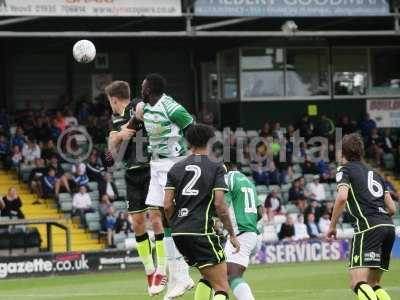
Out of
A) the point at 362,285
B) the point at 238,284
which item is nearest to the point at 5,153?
the point at 238,284

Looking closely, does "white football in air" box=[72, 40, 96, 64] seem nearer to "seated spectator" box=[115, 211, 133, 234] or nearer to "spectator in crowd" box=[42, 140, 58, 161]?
"seated spectator" box=[115, 211, 133, 234]

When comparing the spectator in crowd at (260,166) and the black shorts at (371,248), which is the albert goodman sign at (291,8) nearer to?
the spectator in crowd at (260,166)

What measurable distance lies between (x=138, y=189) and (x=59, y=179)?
14.3 meters

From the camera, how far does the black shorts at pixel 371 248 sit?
11.0 meters

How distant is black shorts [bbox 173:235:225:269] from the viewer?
1041 cm

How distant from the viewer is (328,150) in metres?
31.5

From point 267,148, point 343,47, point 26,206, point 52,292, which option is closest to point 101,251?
point 26,206

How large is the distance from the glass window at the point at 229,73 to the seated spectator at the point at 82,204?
25.8 ft

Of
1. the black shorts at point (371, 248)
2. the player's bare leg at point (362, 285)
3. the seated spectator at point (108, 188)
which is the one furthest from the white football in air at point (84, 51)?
the seated spectator at point (108, 188)

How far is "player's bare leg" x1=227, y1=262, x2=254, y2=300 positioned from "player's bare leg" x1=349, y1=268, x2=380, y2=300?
1.13 m

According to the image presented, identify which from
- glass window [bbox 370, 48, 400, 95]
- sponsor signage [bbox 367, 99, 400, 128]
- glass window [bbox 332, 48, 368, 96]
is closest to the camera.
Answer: glass window [bbox 332, 48, 368, 96]

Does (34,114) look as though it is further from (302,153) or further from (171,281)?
(171,281)

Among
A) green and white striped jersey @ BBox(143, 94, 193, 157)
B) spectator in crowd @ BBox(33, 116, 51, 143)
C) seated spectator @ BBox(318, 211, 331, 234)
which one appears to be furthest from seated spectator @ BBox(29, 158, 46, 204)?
green and white striped jersey @ BBox(143, 94, 193, 157)

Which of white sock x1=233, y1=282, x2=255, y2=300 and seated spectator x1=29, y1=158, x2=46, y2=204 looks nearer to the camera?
white sock x1=233, y1=282, x2=255, y2=300
